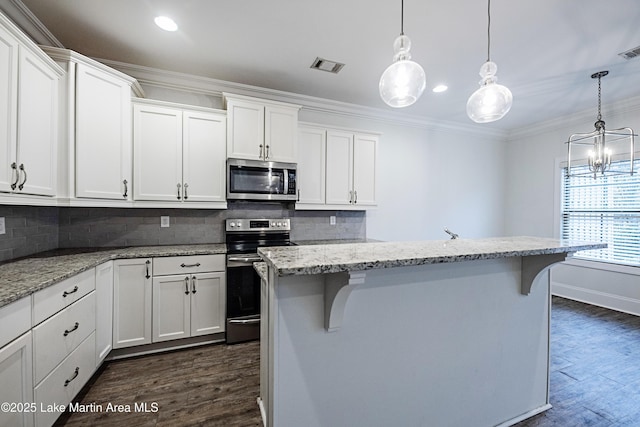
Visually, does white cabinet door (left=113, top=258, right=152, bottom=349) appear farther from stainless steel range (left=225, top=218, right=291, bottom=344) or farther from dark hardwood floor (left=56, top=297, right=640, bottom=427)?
stainless steel range (left=225, top=218, right=291, bottom=344)

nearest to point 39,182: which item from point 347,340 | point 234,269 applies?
point 234,269

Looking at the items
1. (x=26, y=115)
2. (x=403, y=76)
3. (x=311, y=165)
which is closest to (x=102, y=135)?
(x=26, y=115)

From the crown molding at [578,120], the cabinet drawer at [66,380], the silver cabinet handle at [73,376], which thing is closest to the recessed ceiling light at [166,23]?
the cabinet drawer at [66,380]

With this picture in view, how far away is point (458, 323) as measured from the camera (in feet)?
5.15

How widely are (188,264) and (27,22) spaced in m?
2.25

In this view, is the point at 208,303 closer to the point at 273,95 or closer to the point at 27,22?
the point at 273,95

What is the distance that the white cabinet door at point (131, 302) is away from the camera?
2387 mm

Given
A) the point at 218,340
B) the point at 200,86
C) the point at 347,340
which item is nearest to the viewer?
the point at 347,340

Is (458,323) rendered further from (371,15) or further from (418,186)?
(418,186)

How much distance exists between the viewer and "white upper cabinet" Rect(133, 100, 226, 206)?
2.64 meters

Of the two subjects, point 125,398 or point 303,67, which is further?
point 303,67

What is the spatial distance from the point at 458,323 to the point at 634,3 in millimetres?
2595

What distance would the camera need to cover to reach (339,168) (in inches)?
137

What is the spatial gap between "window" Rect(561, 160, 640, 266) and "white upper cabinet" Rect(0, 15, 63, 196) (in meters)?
5.61
